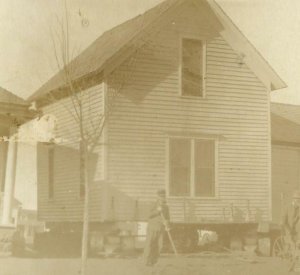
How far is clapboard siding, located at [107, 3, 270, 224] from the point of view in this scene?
1656 centimetres

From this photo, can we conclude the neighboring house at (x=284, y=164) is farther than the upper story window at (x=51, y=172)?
Yes

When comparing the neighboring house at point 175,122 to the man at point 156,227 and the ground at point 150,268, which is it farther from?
the man at point 156,227

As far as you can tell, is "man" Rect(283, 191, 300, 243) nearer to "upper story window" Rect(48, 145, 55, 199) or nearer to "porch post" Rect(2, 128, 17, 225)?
"porch post" Rect(2, 128, 17, 225)

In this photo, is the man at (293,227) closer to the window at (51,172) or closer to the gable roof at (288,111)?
the window at (51,172)

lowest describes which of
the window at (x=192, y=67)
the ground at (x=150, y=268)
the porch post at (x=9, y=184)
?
the ground at (x=150, y=268)

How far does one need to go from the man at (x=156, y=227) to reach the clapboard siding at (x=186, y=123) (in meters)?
2.18

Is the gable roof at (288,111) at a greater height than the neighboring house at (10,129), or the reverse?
the gable roof at (288,111)

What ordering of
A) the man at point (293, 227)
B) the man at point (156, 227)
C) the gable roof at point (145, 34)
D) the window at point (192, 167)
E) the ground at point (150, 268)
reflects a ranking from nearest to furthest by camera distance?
the ground at point (150, 268) < the man at point (156, 227) < the man at point (293, 227) < the gable roof at point (145, 34) < the window at point (192, 167)

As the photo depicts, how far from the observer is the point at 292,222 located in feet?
47.0

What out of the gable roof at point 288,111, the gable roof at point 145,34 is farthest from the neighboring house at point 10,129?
the gable roof at point 288,111

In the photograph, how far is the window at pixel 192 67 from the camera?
58.2 feet

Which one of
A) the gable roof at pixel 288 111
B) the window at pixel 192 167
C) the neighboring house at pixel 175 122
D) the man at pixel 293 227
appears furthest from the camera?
the gable roof at pixel 288 111

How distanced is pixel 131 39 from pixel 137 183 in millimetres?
3710

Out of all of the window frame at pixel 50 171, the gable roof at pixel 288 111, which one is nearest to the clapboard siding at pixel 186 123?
the window frame at pixel 50 171
